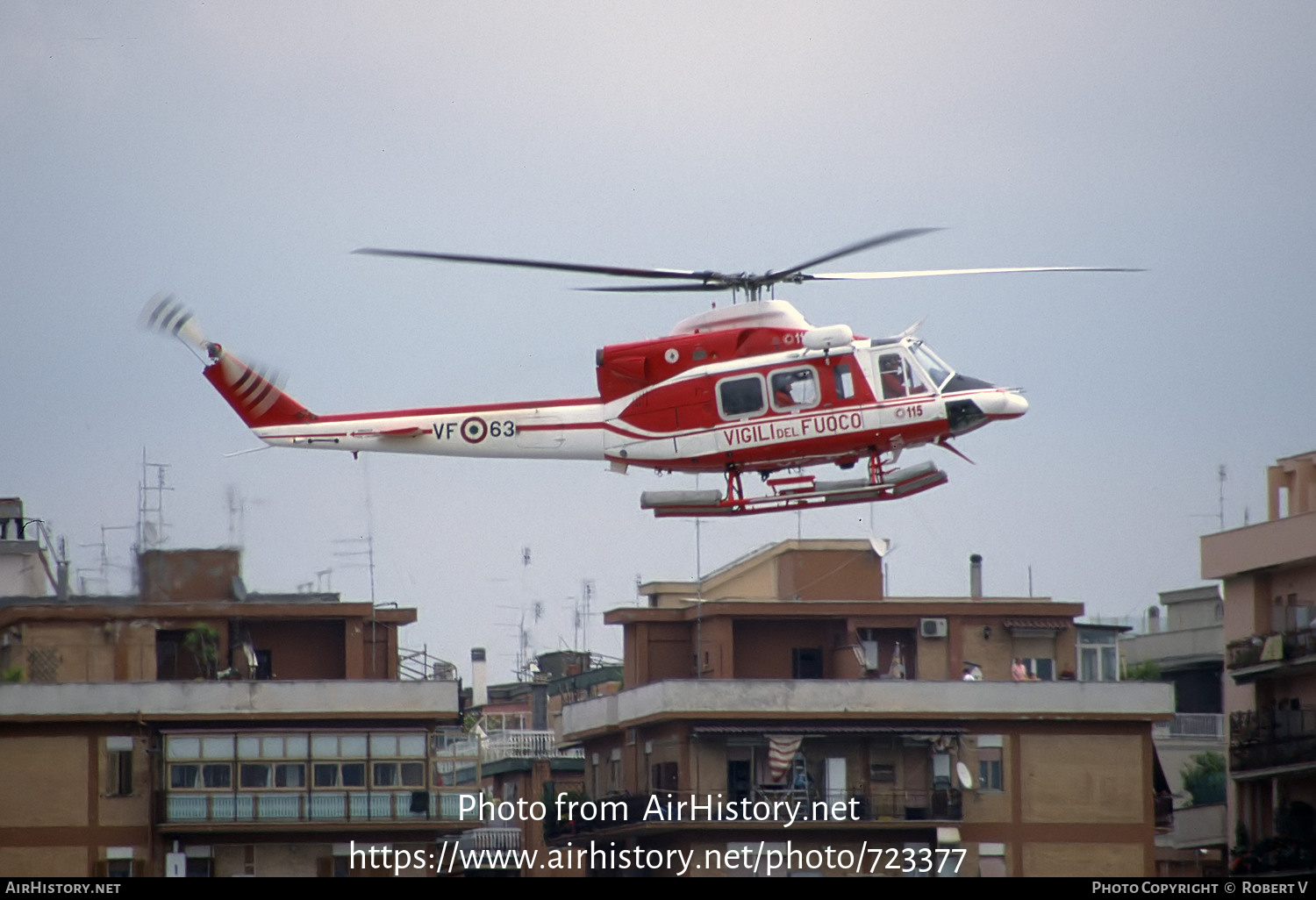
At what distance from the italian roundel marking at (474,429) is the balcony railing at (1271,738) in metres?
30.4

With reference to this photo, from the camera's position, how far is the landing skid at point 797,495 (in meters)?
45.6

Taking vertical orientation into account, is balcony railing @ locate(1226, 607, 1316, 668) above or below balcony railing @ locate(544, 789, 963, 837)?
above

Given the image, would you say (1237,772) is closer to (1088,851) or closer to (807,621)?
(1088,851)

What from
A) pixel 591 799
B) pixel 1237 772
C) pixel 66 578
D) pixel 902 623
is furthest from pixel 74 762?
pixel 1237 772

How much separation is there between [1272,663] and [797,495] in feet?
92.2

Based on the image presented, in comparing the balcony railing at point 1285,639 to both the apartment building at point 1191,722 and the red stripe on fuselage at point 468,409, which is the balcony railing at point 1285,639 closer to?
the apartment building at point 1191,722

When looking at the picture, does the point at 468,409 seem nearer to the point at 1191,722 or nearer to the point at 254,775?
the point at 254,775

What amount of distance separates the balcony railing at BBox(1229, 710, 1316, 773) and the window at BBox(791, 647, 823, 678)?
40.5 feet

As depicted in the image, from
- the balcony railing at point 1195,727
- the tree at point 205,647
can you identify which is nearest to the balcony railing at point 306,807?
the tree at point 205,647

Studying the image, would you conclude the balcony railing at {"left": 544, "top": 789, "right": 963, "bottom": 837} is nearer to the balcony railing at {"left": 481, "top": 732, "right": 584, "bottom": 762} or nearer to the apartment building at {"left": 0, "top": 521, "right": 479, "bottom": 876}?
the apartment building at {"left": 0, "top": 521, "right": 479, "bottom": 876}

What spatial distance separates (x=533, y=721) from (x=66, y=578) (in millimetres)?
22833

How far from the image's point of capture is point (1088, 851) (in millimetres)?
66375

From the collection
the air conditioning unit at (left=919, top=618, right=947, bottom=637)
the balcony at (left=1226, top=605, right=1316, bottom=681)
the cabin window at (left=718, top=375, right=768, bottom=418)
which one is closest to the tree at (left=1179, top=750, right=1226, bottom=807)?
the balcony at (left=1226, top=605, right=1316, bottom=681)

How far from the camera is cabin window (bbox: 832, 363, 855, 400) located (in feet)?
149
